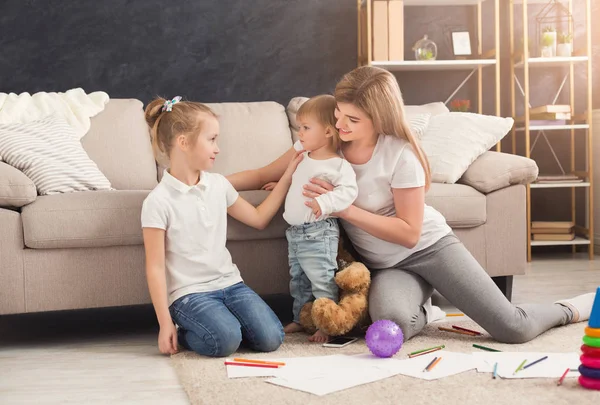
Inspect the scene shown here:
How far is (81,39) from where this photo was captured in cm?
429

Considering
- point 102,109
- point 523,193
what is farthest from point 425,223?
point 102,109

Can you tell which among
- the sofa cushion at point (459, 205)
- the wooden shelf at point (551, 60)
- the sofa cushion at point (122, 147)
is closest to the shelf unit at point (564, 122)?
the wooden shelf at point (551, 60)

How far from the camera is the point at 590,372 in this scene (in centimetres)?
184

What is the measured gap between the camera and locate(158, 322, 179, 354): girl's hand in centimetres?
230

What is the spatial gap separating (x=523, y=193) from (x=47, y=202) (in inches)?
66.6

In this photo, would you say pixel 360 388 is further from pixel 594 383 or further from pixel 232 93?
pixel 232 93

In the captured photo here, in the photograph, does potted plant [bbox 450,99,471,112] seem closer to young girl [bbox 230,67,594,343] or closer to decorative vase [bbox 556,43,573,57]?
decorative vase [bbox 556,43,573,57]

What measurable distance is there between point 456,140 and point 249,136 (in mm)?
853

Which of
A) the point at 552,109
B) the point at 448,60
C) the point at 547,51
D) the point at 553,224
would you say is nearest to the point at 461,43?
the point at 448,60

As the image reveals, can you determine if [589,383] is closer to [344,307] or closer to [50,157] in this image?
[344,307]

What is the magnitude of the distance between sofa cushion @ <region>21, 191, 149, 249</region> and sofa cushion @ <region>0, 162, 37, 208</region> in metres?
0.03

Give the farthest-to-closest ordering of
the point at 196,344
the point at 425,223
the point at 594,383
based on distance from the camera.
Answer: the point at 425,223
the point at 196,344
the point at 594,383

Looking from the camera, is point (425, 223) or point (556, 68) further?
point (556, 68)

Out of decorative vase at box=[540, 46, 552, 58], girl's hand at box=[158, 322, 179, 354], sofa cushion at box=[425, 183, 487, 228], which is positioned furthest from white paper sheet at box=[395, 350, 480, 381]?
decorative vase at box=[540, 46, 552, 58]
